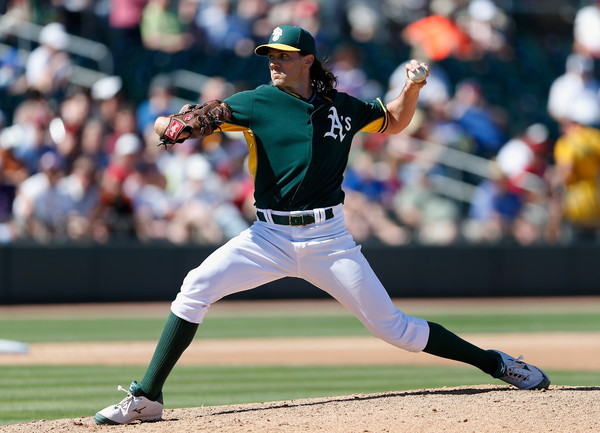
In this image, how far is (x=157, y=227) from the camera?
12461 mm

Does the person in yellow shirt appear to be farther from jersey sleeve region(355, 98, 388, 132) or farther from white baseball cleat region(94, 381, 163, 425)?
white baseball cleat region(94, 381, 163, 425)

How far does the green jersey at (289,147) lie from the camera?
4.91 m

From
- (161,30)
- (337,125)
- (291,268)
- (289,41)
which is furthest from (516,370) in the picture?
Answer: (161,30)

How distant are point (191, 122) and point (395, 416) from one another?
5.50 feet

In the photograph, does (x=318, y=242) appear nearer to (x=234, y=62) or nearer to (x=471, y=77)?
(x=234, y=62)

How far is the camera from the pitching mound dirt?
454 cm

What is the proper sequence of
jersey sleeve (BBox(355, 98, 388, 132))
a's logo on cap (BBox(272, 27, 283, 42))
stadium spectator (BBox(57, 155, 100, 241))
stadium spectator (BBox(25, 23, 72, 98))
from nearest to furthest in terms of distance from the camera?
a's logo on cap (BBox(272, 27, 283, 42)), jersey sleeve (BBox(355, 98, 388, 132)), stadium spectator (BBox(57, 155, 100, 241)), stadium spectator (BBox(25, 23, 72, 98))

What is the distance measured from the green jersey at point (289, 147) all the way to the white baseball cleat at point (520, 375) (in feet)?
4.35

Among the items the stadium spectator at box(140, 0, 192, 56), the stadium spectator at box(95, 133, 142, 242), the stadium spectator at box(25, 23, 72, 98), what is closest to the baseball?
the stadium spectator at box(95, 133, 142, 242)

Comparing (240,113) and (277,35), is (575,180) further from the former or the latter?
(240,113)

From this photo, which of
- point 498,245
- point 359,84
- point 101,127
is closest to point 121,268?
point 101,127

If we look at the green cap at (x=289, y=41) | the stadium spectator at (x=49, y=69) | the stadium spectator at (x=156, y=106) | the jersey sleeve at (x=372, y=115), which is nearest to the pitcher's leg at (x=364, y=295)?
the jersey sleeve at (x=372, y=115)

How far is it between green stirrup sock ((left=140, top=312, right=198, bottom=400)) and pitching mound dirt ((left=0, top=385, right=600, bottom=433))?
7.1 inches

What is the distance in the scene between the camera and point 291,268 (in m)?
4.96
